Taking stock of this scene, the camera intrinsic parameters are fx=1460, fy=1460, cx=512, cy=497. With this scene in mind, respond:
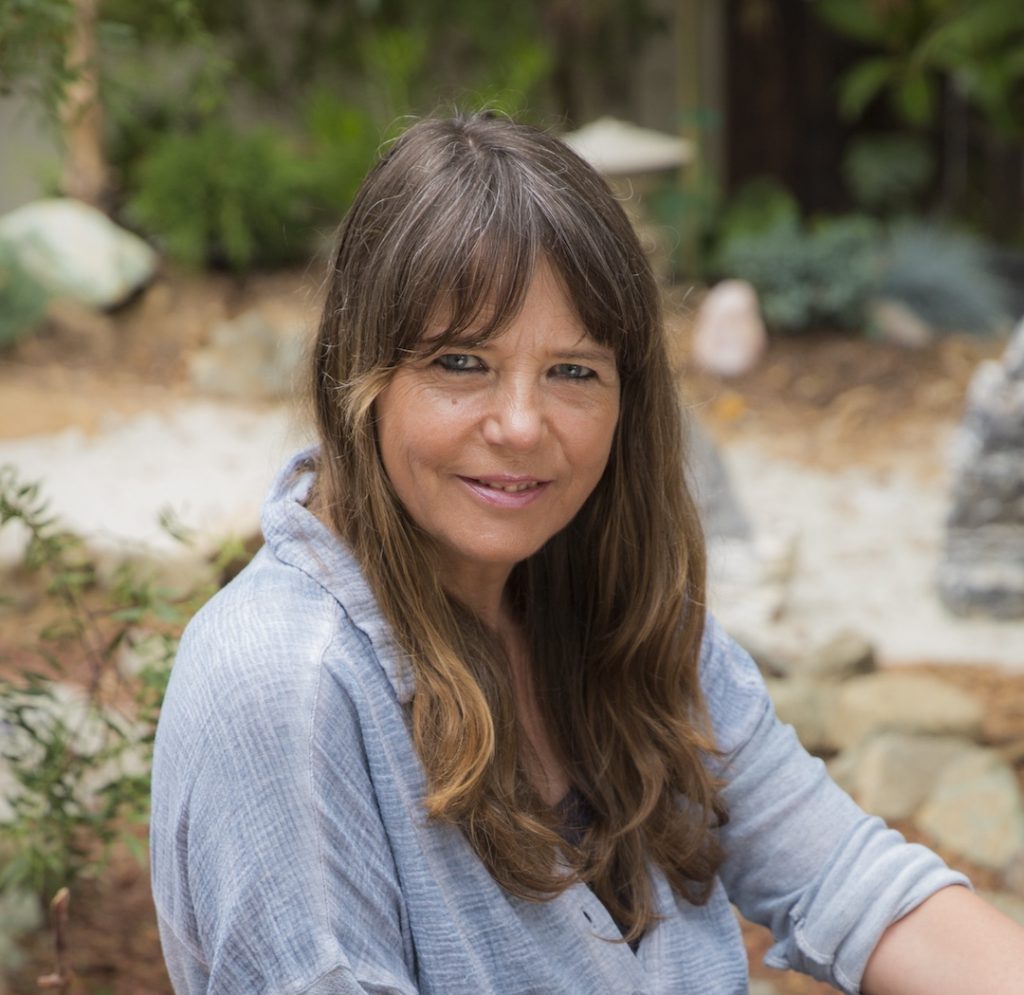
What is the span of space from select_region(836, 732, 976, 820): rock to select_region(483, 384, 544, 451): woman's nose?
2124 millimetres

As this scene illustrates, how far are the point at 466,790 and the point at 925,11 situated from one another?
992 centimetres

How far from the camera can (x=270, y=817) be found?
1.34m

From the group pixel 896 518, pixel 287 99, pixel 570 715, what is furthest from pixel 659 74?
pixel 570 715

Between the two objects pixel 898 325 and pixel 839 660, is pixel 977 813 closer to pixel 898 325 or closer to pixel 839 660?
pixel 839 660

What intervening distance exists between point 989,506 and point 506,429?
4104 mm

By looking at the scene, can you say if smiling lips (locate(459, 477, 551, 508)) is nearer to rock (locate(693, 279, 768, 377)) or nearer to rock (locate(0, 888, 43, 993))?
rock (locate(0, 888, 43, 993))

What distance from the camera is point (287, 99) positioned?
10852 mm

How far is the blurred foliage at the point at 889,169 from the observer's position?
10969 mm

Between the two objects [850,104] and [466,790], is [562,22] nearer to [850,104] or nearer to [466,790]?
[850,104]

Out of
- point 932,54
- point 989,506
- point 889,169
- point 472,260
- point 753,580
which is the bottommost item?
point 753,580

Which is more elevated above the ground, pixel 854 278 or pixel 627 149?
pixel 627 149

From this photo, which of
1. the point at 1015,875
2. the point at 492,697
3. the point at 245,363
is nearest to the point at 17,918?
the point at 492,697

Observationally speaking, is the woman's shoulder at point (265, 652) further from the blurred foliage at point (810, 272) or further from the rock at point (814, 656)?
the blurred foliage at point (810, 272)

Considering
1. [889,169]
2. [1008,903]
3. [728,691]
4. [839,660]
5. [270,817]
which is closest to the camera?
[270,817]
